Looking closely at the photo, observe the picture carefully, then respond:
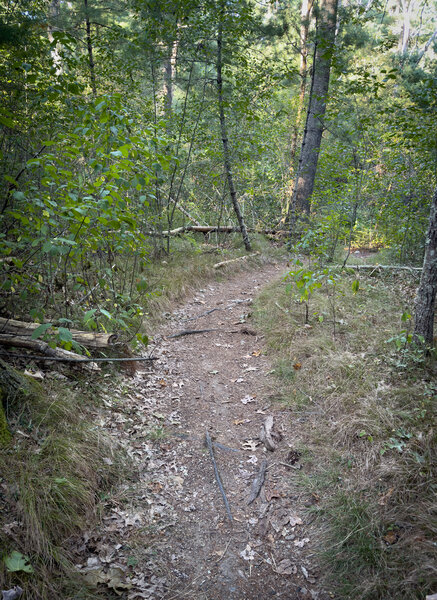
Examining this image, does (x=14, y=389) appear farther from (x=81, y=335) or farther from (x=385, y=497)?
(x=385, y=497)

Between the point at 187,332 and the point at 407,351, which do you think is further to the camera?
the point at 187,332

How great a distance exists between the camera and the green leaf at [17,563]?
2068 mm

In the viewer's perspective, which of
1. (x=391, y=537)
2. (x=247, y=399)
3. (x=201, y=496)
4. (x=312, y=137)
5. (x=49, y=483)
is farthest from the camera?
(x=312, y=137)

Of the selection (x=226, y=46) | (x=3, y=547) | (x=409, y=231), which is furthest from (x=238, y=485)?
(x=226, y=46)

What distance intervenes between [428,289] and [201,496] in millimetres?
3489

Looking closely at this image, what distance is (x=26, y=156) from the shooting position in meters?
5.09

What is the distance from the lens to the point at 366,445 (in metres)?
3.30

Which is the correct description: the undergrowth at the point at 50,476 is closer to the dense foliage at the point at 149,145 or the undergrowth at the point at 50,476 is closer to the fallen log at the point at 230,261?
the dense foliage at the point at 149,145

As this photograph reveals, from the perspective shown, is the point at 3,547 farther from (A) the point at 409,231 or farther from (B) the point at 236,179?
(B) the point at 236,179

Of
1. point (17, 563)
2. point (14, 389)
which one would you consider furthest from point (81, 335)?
point (17, 563)

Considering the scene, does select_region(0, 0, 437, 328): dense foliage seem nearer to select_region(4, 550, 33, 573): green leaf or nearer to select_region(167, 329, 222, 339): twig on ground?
select_region(167, 329, 222, 339): twig on ground

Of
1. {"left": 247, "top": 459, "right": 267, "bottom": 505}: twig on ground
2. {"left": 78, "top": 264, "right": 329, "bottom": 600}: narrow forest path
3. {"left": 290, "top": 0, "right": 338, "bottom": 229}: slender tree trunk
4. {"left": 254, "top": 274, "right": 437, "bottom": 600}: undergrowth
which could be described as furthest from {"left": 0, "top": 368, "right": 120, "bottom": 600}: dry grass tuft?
{"left": 290, "top": 0, "right": 338, "bottom": 229}: slender tree trunk

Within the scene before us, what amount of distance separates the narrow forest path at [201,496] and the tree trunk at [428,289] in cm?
202

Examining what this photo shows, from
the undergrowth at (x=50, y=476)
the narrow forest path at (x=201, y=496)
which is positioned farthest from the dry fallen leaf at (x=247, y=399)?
the undergrowth at (x=50, y=476)
